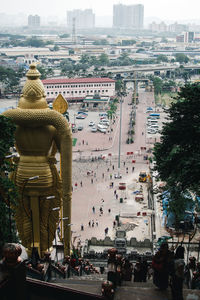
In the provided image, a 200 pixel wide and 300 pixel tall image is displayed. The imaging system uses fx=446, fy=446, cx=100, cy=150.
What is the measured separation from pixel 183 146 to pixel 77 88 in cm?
4937

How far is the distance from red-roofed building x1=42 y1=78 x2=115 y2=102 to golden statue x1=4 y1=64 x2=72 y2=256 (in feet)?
154

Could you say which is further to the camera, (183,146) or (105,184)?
(105,184)

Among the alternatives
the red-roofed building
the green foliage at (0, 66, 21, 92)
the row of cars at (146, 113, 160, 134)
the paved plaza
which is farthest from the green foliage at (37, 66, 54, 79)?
the paved plaza

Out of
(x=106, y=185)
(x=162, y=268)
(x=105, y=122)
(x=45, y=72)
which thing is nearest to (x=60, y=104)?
(x=162, y=268)

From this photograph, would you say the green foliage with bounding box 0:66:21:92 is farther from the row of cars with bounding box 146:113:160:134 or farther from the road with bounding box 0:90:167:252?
the row of cars with bounding box 146:113:160:134

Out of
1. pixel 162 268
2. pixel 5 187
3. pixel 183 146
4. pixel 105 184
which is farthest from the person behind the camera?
pixel 105 184

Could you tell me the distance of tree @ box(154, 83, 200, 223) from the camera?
12531mm

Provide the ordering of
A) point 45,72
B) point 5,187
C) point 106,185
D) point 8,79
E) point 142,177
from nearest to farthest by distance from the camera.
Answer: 1. point 5,187
2. point 106,185
3. point 142,177
4. point 8,79
5. point 45,72

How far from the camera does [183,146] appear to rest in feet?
43.7

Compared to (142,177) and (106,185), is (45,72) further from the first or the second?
(106,185)

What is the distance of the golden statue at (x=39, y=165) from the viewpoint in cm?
1185

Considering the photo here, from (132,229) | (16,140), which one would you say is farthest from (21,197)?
(132,229)

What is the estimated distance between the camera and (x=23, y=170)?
1212 centimetres

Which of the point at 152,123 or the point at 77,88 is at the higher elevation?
the point at 77,88
